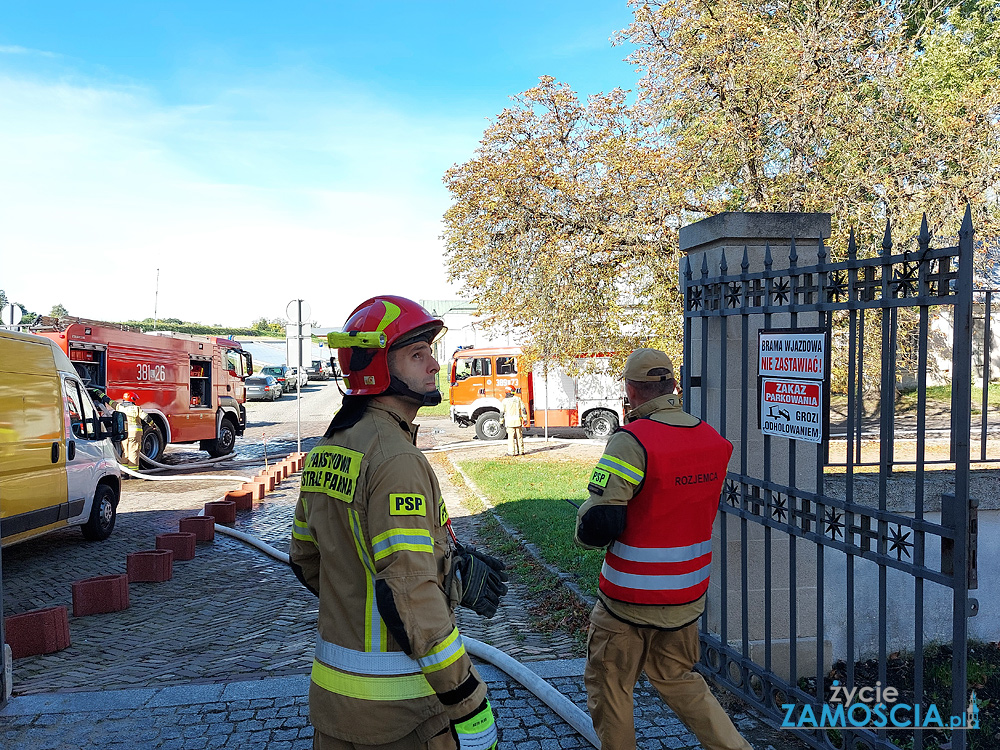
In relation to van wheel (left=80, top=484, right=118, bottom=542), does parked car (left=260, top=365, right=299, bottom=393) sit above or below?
above

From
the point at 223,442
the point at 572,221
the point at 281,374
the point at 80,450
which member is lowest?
the point at 223,442

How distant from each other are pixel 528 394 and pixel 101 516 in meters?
12.9

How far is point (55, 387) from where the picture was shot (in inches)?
336

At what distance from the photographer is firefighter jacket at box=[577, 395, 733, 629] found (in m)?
3.09

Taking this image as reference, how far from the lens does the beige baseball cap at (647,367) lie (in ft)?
10.9

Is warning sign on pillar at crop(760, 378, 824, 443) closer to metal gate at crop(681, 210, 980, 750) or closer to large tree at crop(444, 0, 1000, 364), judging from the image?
metal gate at crop(681, 210, 980, 750)

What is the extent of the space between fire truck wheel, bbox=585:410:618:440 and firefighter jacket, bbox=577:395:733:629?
1722 cm

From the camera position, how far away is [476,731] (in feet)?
6.43

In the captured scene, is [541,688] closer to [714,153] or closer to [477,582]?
[477,582]

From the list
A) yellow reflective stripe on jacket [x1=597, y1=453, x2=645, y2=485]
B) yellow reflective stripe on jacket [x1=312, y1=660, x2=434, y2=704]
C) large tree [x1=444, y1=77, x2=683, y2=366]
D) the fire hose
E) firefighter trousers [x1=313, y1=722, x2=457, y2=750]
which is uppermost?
large tree [x1=444, y1=77, x2=683, y2=366]

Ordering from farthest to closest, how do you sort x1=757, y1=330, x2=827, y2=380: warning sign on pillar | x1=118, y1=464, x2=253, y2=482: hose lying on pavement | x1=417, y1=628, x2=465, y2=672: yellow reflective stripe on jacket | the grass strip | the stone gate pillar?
x1=118, y1=464, x2=253, y2=482: hose lying on pavement < the grass strip < the stone gate pillar < x1=757, y1=330, x2=827, y2=380: warning sign on pillar < x1=417, y1=628, x2=465, y2=672: yellow reflective stripe on jacket

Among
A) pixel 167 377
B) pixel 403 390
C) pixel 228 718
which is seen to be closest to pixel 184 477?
pixel 167 377

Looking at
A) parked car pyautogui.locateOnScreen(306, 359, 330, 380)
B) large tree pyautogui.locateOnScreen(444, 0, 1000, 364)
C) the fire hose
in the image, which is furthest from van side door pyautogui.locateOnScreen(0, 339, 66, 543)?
parked car pyautogui.locateOnScreen(306, 359, 330, 380)

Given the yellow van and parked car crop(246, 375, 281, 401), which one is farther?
parked car crop(246, 375, 281, 401)
